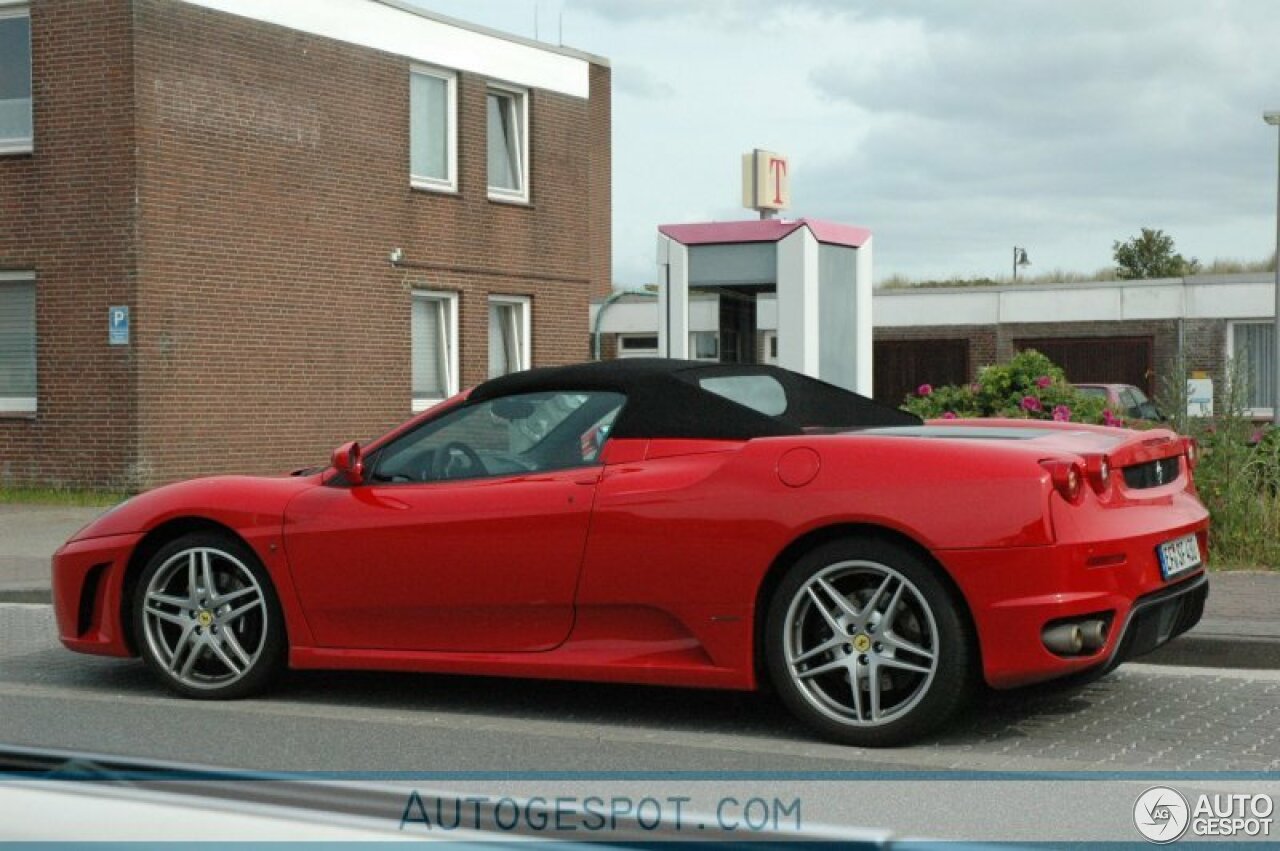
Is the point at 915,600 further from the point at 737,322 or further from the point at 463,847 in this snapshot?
the point at 737,322

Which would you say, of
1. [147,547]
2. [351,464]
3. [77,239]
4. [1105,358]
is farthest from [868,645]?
[1105,358]

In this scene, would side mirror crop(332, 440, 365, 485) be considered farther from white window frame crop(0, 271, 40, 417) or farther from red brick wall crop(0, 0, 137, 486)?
white window frame crop(0, 271, 40, 417)

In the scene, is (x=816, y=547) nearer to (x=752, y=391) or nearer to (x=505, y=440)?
(x=752, y=391)

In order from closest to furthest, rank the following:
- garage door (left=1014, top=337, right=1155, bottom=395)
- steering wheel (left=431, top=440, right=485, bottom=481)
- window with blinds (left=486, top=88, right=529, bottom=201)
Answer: steering wheel (left=431, top=440, right=485, bottom=481) < window with blinds (left=486, top=88, right=529, bottom=201) < garage door (left=1014, top=337, right=1155, bottom=395)

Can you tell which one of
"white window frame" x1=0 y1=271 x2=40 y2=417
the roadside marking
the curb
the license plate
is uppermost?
"white window frame" x1=0 y1=271 x2=40 y2=417

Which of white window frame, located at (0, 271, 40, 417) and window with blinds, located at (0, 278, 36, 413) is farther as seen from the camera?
window with blinds, located at (0, 278, 36, 413)

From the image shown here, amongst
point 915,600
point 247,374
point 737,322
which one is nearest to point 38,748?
point 915,600

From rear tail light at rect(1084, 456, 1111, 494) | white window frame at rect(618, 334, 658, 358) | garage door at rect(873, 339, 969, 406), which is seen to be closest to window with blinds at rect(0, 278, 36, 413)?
rear tail light at rect(1084, 456, 1111, 494)

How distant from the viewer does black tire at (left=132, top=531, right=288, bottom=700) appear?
23.9 feet

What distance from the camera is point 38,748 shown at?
7.25 ft

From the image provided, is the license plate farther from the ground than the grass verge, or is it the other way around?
the license plate

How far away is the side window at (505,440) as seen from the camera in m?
6.89

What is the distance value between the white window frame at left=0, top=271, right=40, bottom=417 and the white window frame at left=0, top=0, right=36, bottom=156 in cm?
10

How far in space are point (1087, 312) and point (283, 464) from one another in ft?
69.3
